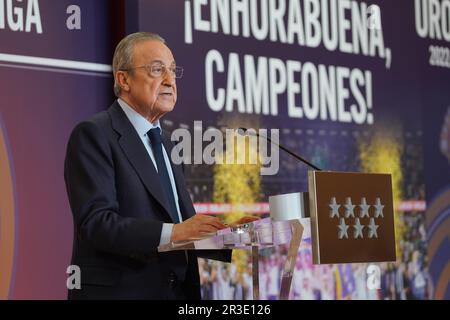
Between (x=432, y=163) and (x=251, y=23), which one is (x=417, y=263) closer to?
(x=432, y=163)

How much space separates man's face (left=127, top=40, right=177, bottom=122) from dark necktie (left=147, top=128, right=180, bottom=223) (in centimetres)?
8

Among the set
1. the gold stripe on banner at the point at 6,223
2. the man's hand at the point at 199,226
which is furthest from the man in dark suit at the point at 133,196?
the gold stripe on banner at the point at 6,223

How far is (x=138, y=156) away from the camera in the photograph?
117 inches

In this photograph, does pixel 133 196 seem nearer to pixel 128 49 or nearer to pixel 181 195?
pixel 181 195

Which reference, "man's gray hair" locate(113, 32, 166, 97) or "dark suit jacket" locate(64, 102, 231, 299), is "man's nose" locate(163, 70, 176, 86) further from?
"dark suit jacket" locate(64, 102, 231, 299)

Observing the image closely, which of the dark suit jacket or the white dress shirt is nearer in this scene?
the dark suit jacket

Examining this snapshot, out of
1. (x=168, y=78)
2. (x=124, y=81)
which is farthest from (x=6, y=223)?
(x=168, y=78)

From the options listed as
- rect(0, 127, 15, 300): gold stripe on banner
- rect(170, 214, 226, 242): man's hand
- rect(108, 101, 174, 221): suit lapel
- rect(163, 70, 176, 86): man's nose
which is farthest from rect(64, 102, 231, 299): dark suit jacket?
rect(0, 127, 15, 300): gold stripe on banner

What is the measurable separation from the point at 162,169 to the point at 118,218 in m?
0.36

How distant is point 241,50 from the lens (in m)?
5.33

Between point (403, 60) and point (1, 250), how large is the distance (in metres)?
3.43

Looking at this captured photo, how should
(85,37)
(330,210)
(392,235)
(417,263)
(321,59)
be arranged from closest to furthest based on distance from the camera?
(330,210)
(392,235)
(85,37)
(321,59)
(417,263)

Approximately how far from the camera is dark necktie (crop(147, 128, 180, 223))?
3.05 m
